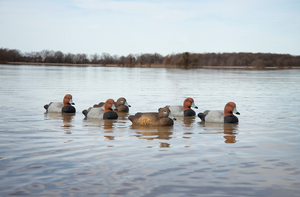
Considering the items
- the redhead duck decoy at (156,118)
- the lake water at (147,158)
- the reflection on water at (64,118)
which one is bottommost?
the lake water at (147,158)

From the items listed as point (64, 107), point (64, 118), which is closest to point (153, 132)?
point (64, 118)

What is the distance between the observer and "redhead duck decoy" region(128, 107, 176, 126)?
10.7 metres

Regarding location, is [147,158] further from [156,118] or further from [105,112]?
[105,112]

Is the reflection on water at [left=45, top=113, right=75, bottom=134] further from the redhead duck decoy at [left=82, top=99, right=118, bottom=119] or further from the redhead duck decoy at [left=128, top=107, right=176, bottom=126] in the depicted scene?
the redhead duck decoy at [left=128, top=107, right=176, bottom=126]

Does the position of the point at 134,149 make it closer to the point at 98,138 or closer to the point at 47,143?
the point at 98,138

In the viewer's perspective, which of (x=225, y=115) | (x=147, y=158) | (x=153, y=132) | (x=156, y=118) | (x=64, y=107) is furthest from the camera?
(x=64, y=107)

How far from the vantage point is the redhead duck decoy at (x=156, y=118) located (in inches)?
422

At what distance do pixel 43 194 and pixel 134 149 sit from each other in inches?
117

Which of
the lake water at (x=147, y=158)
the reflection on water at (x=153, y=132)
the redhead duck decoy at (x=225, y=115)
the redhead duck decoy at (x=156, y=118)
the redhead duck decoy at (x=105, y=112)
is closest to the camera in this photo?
the lake water at (x=147, y=158)

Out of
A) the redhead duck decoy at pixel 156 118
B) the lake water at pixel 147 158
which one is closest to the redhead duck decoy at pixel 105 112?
the lake water at pixel 147 158

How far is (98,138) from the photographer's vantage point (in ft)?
29.4

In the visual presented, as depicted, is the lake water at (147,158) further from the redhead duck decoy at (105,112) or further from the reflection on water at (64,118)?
the redhead duck decoy at (105,112)

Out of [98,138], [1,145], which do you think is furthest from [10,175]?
[98,138]

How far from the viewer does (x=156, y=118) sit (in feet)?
35.6
